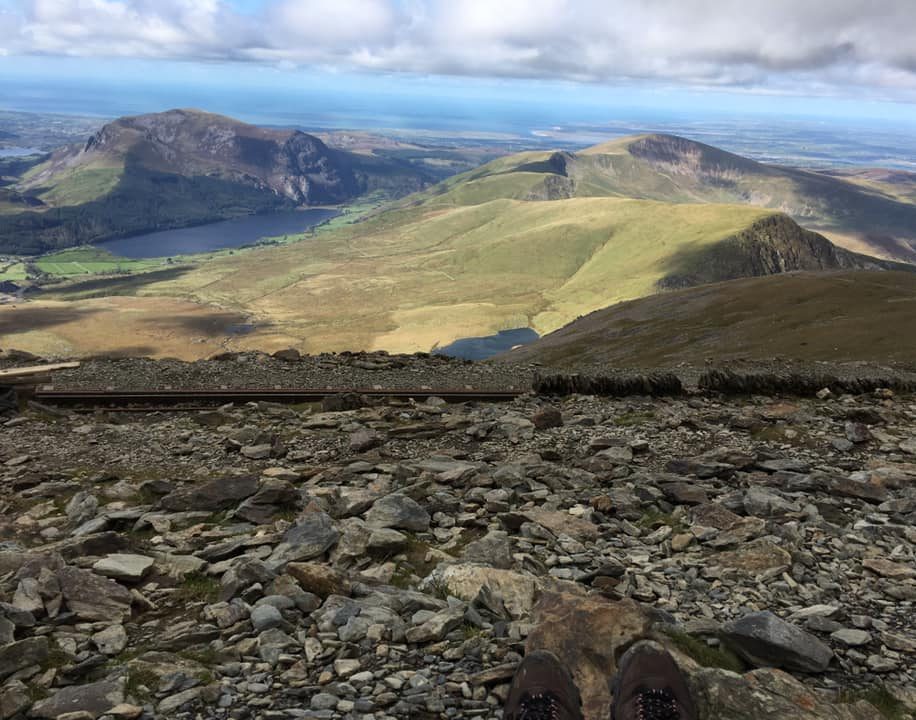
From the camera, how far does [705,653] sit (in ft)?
23.3

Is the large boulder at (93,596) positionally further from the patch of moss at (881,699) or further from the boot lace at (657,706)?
the patch of moss at (881,699)

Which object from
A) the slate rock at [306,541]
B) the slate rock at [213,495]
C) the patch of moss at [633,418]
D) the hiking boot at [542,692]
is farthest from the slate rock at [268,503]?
the patch of moss at [633,418]

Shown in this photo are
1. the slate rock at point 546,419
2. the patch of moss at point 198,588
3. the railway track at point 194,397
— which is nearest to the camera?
the patch of moss at point 198,588

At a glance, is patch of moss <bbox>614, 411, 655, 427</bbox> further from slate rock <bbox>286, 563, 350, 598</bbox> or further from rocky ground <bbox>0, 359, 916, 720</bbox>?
slate rock <bbox>286, 563, 350, 598</bbox>

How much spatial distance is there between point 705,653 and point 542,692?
88.8 inches

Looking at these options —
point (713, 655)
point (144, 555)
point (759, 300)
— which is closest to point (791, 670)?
point (713, 655)

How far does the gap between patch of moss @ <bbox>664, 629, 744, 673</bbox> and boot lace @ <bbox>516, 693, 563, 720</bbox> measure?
6.28 ft

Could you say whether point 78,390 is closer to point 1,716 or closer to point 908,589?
point 1,716

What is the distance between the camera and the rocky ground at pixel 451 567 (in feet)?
21.5

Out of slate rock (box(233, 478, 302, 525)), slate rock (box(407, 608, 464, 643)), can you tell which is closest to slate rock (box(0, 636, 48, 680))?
slate rock (box(407, 608, 464, 643))

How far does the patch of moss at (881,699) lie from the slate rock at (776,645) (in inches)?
14.3

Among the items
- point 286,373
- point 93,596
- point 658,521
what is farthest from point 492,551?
point 286,373

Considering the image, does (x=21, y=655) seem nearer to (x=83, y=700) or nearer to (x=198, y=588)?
(x=83, y=700)

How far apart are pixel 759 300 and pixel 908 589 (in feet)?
189
